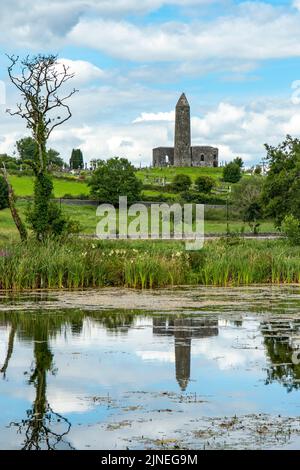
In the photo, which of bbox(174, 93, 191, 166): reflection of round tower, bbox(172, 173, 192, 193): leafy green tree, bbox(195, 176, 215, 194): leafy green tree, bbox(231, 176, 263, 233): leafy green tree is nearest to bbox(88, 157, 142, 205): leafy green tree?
bbox(172, 173, 192, 193): leafy green tree

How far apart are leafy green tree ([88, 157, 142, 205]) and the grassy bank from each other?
2437 inches

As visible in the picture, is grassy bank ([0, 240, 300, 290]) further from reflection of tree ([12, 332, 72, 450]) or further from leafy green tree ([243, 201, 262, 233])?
leafy green tree ([243, 201, 262, 233])

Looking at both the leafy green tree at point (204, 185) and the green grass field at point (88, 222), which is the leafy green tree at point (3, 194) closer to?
the green grass field at point (88, 222)

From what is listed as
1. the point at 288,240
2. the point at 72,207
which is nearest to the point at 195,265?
the point at 288,240

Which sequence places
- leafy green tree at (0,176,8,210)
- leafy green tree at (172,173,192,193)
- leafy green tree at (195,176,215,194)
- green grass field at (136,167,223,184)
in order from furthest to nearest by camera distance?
1. green grass field at (136,167,223,184)
2. leafy green tree at (195,176,215,194)
3. leafy green tree at (172,173,192,193)
4. leafy green tree at (0,176,8,210)

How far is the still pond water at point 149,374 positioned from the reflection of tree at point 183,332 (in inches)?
0.9

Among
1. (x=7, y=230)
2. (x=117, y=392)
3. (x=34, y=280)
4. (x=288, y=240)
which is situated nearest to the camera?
(x=117, y=392)

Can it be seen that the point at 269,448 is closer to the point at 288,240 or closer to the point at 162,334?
the point at 162,334

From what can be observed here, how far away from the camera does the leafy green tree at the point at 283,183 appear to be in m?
66.2

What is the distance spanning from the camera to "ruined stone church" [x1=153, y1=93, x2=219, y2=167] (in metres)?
179

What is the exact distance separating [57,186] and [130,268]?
77046 millimetres

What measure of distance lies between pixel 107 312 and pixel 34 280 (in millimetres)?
6961

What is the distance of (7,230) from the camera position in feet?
217

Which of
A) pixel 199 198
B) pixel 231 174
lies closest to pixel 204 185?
pixel 199 198
